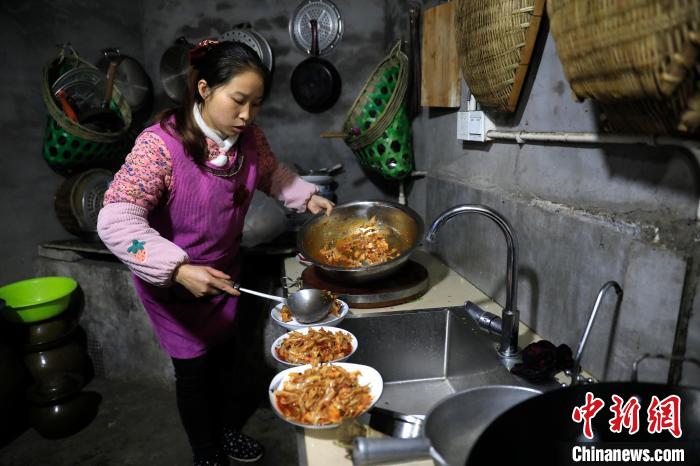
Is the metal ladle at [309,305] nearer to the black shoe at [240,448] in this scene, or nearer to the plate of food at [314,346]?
the plate of food at [314,346]

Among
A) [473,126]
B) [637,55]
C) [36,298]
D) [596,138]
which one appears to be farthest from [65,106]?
[637,55]

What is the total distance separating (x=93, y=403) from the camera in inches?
128

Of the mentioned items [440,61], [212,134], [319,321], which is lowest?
[319,321]

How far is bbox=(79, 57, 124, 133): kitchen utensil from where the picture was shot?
11.8ft

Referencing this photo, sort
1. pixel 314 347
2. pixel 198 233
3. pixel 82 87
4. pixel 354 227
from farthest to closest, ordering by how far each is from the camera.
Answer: pixel 82 87, pixel 354 227, pixel 198 233, pixel 314 347

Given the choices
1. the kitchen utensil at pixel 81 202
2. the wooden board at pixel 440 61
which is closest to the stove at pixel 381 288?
the wooden board at pixel 440 61

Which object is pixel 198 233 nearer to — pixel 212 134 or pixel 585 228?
pixel 212 134

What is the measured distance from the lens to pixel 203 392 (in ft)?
7.47

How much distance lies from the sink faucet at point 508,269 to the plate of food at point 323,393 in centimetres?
51

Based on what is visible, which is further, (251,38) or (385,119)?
(251,38)

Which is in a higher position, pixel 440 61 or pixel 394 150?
pixel 440 61

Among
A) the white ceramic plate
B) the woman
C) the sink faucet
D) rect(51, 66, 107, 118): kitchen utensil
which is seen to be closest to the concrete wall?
the sink faucet

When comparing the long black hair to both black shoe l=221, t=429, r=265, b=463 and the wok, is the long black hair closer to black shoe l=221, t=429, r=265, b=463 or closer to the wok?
the wok

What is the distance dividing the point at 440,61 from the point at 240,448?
274cm
